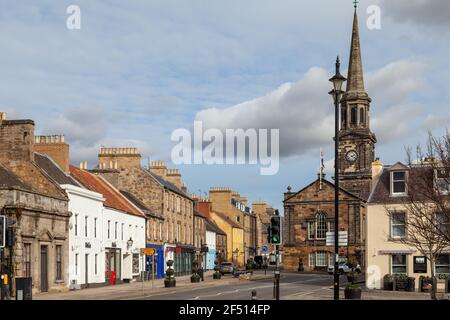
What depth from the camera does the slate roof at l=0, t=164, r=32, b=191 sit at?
40.5 metres

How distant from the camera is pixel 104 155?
223ft

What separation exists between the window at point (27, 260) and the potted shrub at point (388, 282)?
21801 mm

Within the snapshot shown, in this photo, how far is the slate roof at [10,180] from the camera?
40.5 m

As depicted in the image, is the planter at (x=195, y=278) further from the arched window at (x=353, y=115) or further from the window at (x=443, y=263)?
the arched window at (x=353, y=115)

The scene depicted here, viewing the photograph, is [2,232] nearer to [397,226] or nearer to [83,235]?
[83,235]

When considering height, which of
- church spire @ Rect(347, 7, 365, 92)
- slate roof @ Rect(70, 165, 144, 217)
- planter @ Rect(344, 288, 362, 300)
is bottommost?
planter @ Rect(344, 288, 362, 300)

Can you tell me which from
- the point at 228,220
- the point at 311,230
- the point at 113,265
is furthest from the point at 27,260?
the point at 228,220

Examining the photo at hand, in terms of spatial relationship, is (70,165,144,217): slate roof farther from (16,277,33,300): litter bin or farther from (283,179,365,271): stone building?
(283,179,365,271): stone building

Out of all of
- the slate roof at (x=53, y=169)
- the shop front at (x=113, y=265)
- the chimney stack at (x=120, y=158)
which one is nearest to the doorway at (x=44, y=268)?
the slate roof at (x=53, y=169)

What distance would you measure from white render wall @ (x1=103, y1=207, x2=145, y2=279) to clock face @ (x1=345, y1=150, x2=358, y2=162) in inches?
2245

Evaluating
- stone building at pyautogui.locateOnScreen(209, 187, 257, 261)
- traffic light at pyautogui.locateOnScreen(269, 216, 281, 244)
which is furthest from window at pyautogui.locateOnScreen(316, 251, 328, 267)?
traffic light at pyautogui.locateOnScreen(269, 216, 281, 244)
